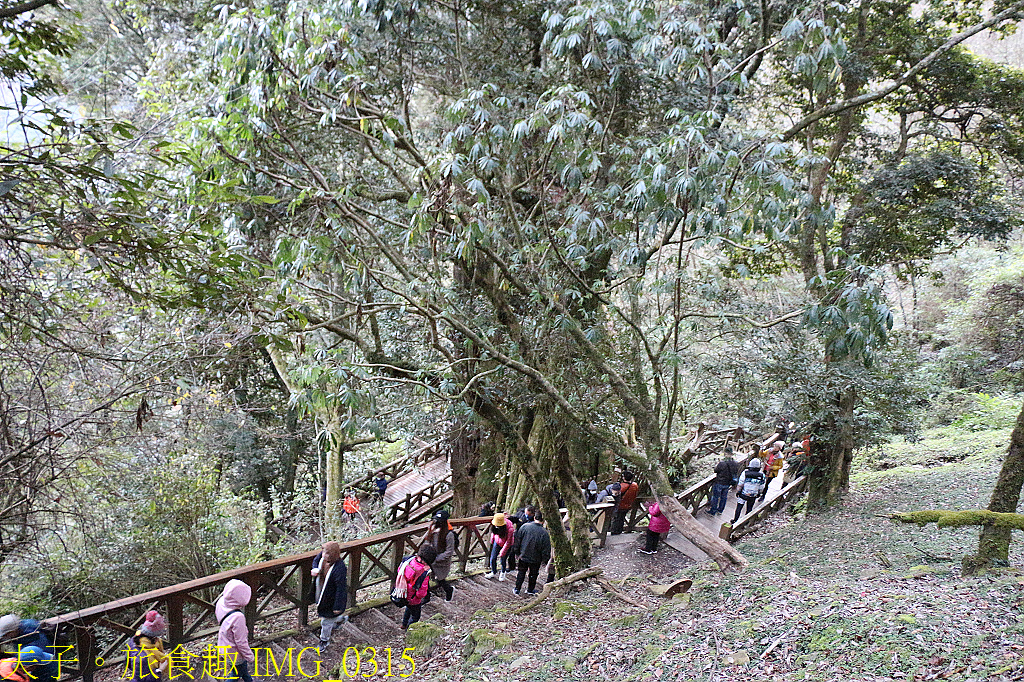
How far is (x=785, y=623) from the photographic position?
21.0 ft

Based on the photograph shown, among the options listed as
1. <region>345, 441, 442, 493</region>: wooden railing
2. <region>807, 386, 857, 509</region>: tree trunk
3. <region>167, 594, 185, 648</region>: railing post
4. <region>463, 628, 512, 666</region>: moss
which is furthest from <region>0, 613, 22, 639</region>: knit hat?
<region>807, 386, 857, 509</region>: tree trunk

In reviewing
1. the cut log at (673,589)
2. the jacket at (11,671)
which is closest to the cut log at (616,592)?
the cut log at (673,589)

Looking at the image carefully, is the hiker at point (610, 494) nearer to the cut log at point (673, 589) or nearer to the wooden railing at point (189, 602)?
the cut log at point (673, 589)

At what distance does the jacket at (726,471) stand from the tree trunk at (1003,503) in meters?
6.11

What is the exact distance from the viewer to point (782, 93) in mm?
12539

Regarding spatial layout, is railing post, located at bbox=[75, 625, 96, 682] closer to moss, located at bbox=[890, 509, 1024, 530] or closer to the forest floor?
the forest floor

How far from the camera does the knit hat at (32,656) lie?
16.3 ft

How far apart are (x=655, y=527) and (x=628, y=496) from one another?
1.41 m

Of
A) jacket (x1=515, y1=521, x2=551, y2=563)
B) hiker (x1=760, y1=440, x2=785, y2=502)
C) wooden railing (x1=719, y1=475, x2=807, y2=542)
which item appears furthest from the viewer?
hiker (x1=760, y1=440, x2=785, y2=502)

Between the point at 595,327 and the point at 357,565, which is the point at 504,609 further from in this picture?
the point at 595,327

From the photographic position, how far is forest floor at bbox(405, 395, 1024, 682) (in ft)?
17.1

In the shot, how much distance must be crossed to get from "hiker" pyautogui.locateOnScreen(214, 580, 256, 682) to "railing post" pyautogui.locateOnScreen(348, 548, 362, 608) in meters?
2.14

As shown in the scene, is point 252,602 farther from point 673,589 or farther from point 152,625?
point 673,589

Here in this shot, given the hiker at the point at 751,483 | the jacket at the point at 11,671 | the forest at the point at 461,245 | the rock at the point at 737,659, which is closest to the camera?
the jacket at the point at 11,671
